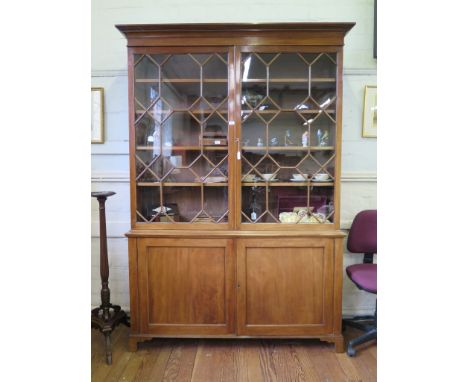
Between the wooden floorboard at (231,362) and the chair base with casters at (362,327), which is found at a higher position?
the chair base with casters at (362,327)

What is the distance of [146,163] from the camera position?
2146 mm

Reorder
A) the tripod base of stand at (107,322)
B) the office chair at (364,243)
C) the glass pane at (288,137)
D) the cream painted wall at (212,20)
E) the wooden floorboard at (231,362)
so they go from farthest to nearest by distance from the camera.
Answer: the cream painted wall at (212,20), the office chair at (364,243), the glass pane at (288,137), the tripod base of stand at (107,322), the wooden floorboard at (231,362)

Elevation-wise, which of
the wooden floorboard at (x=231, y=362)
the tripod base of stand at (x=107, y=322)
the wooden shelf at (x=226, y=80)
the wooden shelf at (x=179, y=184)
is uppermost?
the wooden shelf at (x=226, y=80)

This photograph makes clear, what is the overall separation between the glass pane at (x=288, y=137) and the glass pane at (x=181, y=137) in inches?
6.7

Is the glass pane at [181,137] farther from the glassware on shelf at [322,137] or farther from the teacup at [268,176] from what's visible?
the glassware on shelf at [322,137]

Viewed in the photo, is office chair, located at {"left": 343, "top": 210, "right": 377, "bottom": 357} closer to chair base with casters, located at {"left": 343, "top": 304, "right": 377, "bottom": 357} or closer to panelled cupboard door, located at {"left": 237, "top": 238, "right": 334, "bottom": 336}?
chair base with casters, located at {"left": 343, "top": 304, "right": 377, "bottom": 357}

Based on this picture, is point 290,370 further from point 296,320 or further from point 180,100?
point 180,100

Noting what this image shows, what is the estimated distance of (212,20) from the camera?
2.37 metres

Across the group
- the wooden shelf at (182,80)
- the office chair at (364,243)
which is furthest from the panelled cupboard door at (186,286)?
the wooden shelf at (182,80)

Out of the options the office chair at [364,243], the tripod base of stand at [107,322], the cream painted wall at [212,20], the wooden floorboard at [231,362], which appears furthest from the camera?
the cream painted wall at [212,20]

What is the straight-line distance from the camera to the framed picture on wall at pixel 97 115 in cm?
242
